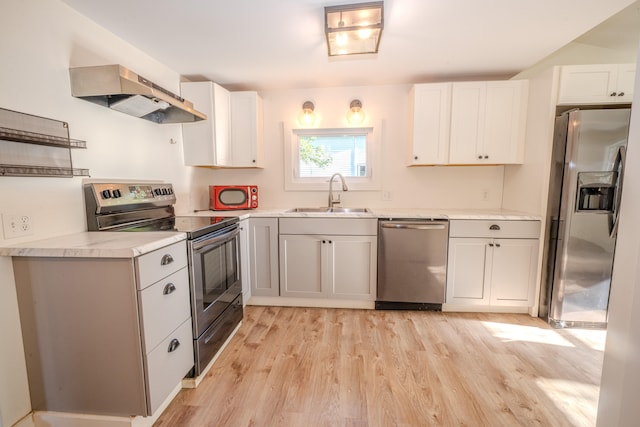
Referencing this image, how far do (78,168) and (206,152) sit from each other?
1.17 meters

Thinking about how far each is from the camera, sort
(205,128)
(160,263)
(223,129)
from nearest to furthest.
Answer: (160,263)
(205,128)
(223,129)

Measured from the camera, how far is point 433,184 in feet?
9.77

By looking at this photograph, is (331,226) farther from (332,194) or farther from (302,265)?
(332,194)

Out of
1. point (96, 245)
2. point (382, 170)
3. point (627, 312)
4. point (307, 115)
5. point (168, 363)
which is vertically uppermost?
point (307, 115)

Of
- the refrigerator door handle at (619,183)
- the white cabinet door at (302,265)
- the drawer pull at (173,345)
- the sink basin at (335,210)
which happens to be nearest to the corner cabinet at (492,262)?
the refrigerator door handle at (619,183)

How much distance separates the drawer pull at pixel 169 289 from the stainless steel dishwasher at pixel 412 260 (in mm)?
1667

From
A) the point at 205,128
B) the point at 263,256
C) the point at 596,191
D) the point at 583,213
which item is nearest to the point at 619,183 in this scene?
the point at 596,191

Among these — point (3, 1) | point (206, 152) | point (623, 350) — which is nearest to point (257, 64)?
point (206, 152)

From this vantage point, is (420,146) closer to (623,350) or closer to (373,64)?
(373,64)

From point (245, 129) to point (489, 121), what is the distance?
2.37 m

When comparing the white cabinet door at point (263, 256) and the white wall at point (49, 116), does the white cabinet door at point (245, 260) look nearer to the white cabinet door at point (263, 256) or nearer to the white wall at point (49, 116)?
the white cabinet door at point (263, 256)

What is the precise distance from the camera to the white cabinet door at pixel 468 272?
242 cm

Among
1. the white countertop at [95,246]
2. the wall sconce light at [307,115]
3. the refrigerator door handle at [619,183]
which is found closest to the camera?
the white countertop at [95,246]

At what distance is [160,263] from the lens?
4.34 feet
